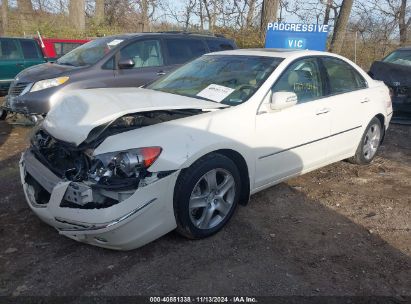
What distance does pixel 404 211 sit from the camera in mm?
4250

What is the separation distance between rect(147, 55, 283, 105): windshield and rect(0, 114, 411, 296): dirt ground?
1.17m

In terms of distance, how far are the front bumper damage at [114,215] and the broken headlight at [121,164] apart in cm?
13

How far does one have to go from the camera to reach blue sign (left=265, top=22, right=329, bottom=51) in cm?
930

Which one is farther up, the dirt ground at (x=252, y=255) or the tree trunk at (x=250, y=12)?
the tree trunk at (x=250, y=12)

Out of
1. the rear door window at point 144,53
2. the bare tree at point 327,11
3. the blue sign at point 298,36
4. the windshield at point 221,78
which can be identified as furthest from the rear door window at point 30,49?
the bare tree at point 327,11

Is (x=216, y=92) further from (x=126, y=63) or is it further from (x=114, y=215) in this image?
(x=126, y=63)

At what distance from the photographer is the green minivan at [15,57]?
10319 millimetres

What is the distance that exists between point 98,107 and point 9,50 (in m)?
8.62

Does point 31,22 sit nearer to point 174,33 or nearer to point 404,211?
point 174,33

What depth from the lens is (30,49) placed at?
10906 mm

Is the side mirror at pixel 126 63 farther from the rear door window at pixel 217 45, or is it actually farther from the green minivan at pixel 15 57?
the green minivan at pixel 15 57

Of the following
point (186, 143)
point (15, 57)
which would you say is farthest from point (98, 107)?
point (15, 57)

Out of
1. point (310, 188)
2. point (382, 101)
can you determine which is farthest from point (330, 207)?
point (382, 101)

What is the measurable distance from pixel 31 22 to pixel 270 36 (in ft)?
50.1
